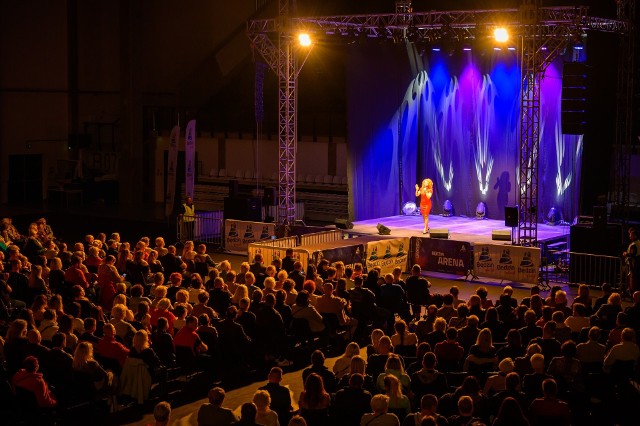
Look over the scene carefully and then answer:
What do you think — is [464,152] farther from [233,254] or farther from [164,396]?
[164,396]

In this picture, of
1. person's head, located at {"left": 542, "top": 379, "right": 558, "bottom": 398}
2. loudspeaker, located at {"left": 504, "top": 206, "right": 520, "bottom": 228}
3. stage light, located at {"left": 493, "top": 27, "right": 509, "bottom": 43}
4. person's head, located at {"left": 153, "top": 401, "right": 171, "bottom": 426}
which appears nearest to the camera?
person's head, located at {"left": 153, "top": 401, "right": 171, "bottom": 426}

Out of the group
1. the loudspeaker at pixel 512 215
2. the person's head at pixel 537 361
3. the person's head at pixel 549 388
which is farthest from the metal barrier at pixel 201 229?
the person's head at pixel 549 388

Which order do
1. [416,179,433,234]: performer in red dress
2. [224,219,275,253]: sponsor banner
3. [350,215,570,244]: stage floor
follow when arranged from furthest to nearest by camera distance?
[416,179,433,234]: performer in red dress < [350,215,570,244]: stage floor < [224,219,275,253]: sponsor banner

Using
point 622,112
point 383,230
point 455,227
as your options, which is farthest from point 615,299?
point 455,227

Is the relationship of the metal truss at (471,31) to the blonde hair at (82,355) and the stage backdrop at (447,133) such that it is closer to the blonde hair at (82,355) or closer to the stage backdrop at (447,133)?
the stage backdrop at (447,133)

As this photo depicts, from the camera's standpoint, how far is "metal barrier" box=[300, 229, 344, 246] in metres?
22.1

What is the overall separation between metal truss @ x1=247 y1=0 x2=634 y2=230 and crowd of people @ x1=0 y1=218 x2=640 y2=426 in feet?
24.2

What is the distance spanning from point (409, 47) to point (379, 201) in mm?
4948

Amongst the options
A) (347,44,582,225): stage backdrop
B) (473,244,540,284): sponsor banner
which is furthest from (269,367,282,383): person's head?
(347,44,582,225): stage backdrop

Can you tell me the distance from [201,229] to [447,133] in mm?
9097

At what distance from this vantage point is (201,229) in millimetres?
25828

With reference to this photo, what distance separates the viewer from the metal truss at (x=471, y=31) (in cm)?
2112

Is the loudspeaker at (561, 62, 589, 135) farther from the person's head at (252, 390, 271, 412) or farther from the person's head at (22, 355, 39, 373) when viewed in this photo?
the person's head at (22, 355, 39, 373)

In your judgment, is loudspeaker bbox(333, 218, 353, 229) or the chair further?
loudspeaker bbox(333, 218, 353, 229)
